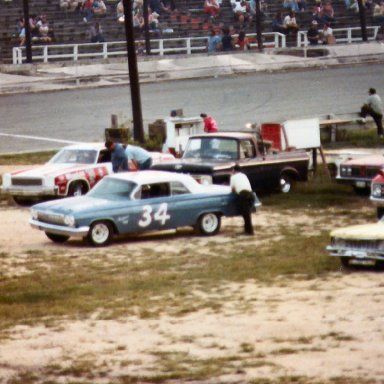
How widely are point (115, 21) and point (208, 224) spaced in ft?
119

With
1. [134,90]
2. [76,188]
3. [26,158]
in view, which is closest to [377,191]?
[76,188]

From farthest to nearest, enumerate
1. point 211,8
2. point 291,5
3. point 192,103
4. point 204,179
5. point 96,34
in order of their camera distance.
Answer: point 291,5
point 211,8
point 96,34
point 192,103
point 204,179

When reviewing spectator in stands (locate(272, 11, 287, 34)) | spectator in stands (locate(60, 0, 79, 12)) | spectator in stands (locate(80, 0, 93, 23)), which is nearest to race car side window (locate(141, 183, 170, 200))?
spectator in stands (locate(80, 0, 93, 23))

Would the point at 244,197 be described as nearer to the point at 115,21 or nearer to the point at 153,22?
the point at 153,22

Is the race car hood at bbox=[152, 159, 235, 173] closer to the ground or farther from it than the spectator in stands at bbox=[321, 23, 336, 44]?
closer to the ground

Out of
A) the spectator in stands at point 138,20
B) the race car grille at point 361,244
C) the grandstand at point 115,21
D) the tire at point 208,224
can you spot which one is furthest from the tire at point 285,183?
the spectator in stands at point 138,20

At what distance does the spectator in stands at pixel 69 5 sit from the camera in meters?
62.8

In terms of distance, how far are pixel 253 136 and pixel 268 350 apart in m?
13.2

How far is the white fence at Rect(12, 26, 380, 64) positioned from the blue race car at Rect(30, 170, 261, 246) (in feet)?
99.9

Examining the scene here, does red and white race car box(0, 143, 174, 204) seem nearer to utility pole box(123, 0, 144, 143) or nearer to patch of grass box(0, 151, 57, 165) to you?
patch of grass box(0, 151, 57, 165)

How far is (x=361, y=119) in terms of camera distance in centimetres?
4284

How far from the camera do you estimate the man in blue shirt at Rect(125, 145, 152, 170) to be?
3089 centimetres

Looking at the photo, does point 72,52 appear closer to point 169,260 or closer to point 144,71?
point 144,71

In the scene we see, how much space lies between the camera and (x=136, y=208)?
26.4 metres
